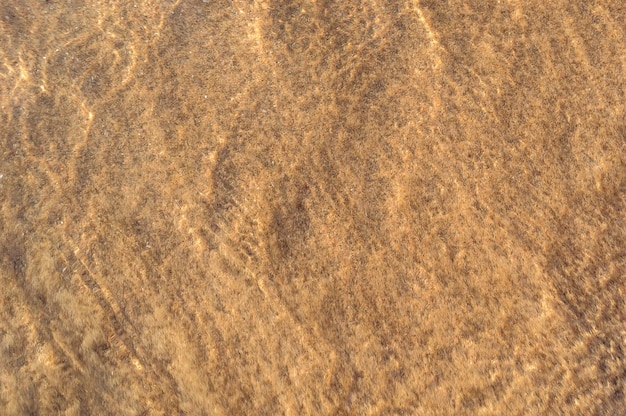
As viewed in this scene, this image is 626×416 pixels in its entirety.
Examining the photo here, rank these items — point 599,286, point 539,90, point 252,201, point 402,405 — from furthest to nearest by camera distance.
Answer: point 539,90
point 252,201
point 599,286
point 402,405

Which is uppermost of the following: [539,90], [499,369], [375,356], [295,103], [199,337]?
[295,103]

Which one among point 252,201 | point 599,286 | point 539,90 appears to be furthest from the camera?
point 539,90

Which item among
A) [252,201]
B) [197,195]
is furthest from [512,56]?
[197,195]

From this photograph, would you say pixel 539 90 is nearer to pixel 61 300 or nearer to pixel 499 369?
pixel 499 369

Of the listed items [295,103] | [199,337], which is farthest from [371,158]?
[199,337]

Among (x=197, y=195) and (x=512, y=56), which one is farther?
(x=512, y=56)

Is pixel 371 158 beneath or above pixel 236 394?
above
